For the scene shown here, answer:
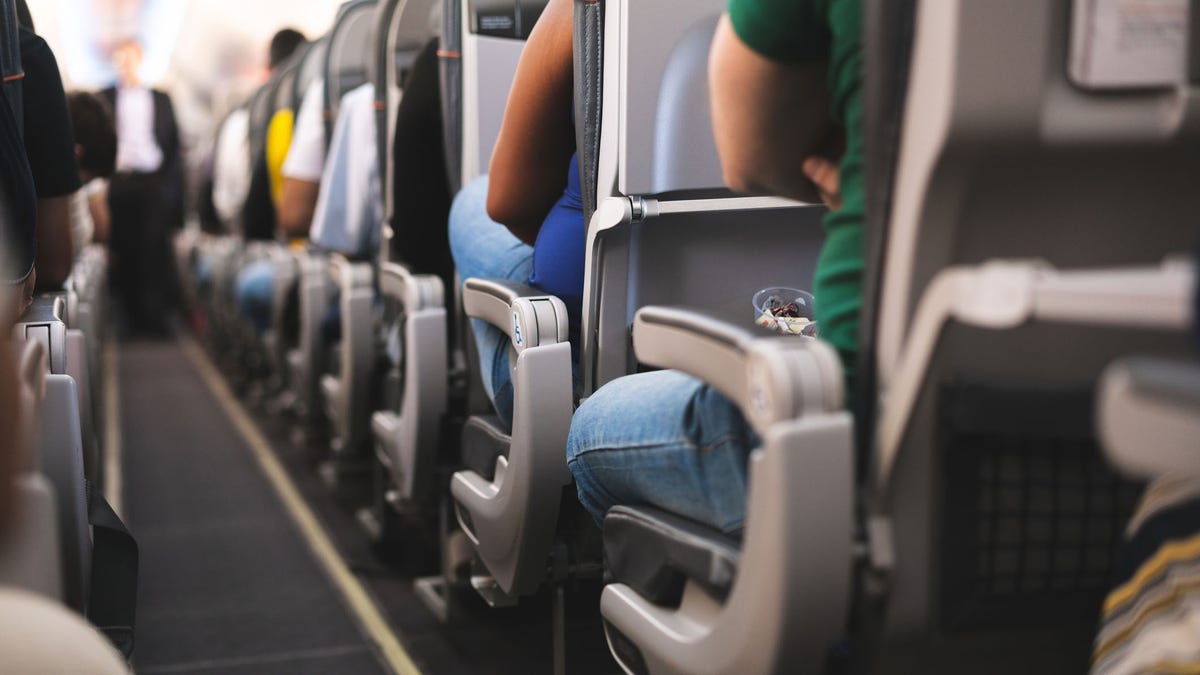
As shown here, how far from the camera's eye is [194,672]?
252 cm

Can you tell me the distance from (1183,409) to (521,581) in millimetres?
1456

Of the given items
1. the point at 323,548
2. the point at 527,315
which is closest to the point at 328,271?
the point at 323,548

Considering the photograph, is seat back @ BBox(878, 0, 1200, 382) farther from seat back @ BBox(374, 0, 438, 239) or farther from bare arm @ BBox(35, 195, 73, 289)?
seat back @ BBox(374, 0, 438, 239)

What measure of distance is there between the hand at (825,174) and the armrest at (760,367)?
218 millimetres

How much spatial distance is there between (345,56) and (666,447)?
9.59 feet

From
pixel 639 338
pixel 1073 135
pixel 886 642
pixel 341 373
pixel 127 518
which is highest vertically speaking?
pixel 1073 135

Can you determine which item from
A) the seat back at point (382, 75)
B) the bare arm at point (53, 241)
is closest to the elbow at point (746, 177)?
the bare arm at point (53, 241)

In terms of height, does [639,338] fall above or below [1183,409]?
below

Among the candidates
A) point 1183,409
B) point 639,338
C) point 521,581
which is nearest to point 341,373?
point 521,581

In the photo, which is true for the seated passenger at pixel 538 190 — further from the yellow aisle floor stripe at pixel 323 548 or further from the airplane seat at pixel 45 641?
the airplane seat at pixel 45 641

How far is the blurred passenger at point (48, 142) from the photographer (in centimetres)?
206

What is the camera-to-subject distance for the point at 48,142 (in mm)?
2119

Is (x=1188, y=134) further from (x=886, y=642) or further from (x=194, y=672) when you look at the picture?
(x=194, y=672)

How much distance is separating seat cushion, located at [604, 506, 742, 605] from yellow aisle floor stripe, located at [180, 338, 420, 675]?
43.2 inches
